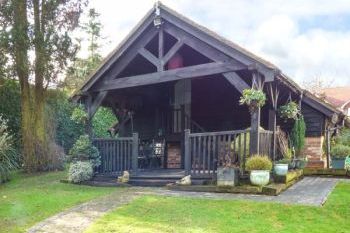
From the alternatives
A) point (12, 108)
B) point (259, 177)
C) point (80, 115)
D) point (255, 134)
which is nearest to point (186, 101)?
point (80, 115)

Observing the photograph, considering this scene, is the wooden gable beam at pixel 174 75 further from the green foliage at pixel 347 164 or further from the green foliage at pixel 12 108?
the green foliage at pixel 12 108

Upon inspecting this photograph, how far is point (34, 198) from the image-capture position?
8.80 metres

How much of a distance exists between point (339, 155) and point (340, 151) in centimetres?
16

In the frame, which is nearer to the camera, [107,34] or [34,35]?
[34,35]

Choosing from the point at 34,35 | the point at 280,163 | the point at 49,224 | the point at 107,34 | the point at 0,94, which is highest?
the point at 107,34

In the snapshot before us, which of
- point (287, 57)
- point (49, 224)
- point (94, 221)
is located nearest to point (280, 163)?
point (94, 221)

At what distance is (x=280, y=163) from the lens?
31.5ft

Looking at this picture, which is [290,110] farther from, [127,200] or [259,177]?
[127,200]

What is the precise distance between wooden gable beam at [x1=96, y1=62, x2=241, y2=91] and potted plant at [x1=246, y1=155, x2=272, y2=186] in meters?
2.41

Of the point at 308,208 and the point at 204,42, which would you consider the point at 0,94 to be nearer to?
the point at 204,42

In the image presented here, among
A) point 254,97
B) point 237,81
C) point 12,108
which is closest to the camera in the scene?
point 254,97

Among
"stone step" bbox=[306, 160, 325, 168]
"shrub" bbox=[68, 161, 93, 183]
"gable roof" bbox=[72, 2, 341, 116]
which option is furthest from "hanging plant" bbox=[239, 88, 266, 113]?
"shrub" bbox=[68, 161, 93, 183]

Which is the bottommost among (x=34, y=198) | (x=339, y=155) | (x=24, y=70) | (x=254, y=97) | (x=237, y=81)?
(x=34, y=198)

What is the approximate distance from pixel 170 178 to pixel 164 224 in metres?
3.98
